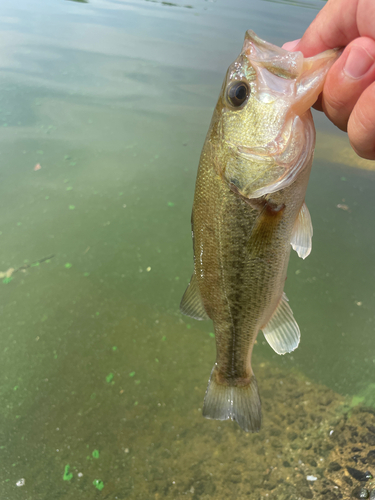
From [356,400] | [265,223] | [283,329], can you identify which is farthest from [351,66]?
[356,400]

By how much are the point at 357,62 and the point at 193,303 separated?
35.8 inches

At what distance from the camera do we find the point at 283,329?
1.18 m

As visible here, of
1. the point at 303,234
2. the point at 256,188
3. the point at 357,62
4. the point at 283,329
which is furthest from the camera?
the point at 283,329

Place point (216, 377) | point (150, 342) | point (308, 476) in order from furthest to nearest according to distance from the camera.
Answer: point (150, 342) < point (308, 476) < point (216, 377)

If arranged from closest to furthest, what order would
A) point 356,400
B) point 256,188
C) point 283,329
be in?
point 256,188 < point 283,329 < point 356,400

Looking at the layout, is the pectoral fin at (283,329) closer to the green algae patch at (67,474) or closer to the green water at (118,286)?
the green water at (118,286)

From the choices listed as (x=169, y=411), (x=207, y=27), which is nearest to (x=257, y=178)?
(x=169, y=411)

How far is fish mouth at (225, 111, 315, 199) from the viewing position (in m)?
0.87

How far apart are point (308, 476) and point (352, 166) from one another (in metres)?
3.43

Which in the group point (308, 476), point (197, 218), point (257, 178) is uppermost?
point (257, 178)

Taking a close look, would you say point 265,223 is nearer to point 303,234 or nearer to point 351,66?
point 303,234

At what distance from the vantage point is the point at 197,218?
105cm

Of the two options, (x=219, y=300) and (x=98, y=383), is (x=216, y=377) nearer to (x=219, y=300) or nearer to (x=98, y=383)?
(x=219, y=300)

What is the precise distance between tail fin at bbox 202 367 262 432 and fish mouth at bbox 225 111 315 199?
2.75ft
